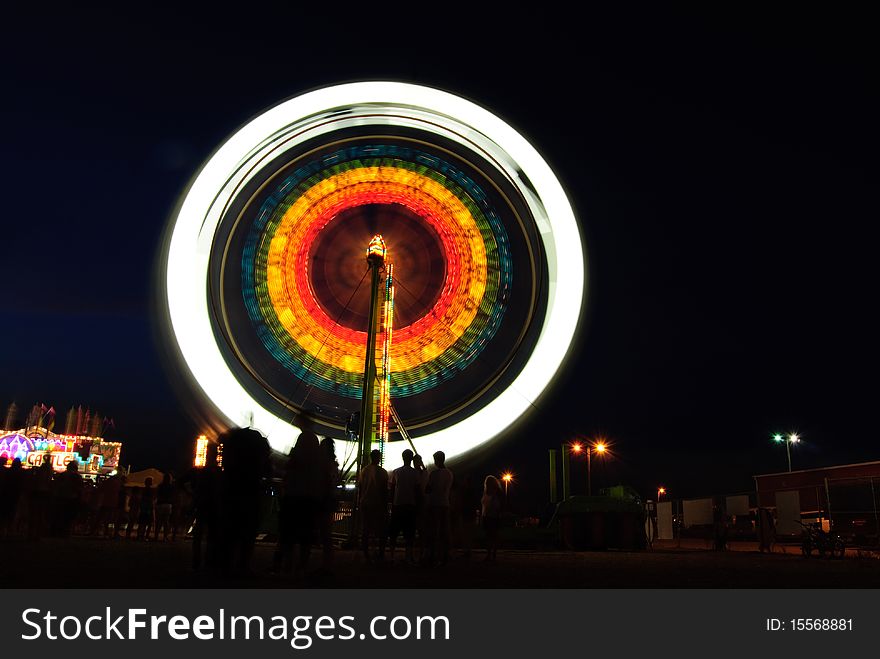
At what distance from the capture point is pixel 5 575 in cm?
480

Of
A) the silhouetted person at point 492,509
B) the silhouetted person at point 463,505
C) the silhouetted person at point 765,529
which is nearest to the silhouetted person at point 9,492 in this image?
the silhouetted person at point 463,505

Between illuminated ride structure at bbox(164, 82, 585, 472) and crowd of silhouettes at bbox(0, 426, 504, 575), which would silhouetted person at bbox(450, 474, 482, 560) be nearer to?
crowd of silhouettes at bbox(0, 426, 504, 575)

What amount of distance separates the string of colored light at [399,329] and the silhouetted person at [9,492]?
191 inches

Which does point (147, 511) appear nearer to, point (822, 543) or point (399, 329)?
point (399, 329)

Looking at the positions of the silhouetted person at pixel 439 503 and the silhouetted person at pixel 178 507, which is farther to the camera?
the silhouetted person at pixel 178 507

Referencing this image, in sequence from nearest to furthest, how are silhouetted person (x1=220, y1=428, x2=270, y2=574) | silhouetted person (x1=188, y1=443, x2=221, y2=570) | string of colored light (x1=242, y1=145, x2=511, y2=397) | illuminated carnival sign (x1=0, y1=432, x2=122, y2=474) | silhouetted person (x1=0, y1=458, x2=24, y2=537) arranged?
silhouetted person (x1=220, y1=428, x2=270, y2=574), silhouetted person (x1=188, y1=443, x2=221, y2=570), silhouetted person (x1=0, y1=458, x2=24, y2=537), string of colored light (x1=242, y1=145, x2=511, y2=397), illuminated carnival sign (x1=0, y1=432, x2=122, y2=474)

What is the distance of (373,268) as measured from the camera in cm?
1373

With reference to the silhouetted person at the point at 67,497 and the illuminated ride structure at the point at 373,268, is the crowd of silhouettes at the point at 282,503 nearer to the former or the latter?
the silhouetted person at the point at 67,497

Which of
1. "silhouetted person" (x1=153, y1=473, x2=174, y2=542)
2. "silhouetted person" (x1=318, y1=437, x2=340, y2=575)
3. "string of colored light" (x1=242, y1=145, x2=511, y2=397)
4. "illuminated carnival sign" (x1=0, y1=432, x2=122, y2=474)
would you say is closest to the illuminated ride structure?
"string of colored light" (x1=242, y1=145, x2=511, y2=397)

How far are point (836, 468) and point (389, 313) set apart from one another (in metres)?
25.2

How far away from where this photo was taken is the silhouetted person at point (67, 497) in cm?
1212

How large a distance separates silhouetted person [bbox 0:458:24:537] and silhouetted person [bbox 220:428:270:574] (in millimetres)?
6882

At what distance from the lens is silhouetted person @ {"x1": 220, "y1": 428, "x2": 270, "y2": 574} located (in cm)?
565
